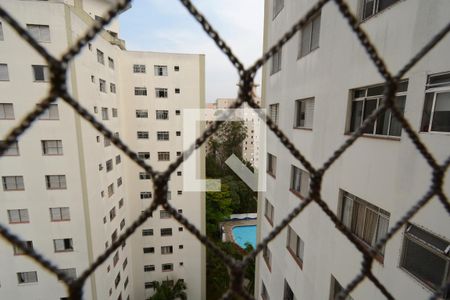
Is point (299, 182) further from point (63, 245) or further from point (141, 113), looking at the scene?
point (141, 113)

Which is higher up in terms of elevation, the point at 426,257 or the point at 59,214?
the point at 426,257

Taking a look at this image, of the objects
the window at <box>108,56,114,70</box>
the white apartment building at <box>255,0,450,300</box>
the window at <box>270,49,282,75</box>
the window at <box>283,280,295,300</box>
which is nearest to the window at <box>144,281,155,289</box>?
the white apartment building at <box>255,0,450,300</box>

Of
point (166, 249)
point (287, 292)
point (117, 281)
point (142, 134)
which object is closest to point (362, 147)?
point (287, 292)

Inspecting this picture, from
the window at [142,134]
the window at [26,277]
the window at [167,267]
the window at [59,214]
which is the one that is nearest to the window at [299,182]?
the window at [59,214]

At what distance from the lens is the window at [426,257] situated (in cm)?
153

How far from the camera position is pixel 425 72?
1604mm

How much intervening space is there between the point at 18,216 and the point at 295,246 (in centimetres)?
691

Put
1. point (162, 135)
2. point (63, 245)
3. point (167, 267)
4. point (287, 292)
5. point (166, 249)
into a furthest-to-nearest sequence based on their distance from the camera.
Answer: point (167, 267), point (166, 249), point (162, 135), point (63, 245), point (287, 292)

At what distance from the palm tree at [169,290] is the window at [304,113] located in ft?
27.7

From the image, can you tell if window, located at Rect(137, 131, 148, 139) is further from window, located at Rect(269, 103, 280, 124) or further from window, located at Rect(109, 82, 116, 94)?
window, located at Rect(269, 103, 280, 124)

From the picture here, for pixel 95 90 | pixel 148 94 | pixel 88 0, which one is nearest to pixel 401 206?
pixel 95 90

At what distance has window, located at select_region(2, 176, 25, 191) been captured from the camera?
211 inches

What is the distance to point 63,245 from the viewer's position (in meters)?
6.07

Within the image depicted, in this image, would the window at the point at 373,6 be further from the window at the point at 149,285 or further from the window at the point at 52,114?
the window at the point at 149,285
